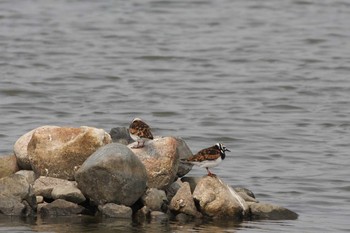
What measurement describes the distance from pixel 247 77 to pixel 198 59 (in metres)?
2.61

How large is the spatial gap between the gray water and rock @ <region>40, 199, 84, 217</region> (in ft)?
0.64

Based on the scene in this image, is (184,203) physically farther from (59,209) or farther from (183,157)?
(59,209)

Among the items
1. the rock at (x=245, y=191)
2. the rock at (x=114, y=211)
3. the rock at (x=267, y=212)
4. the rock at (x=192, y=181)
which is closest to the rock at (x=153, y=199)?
the rock at (x=114, y=211)

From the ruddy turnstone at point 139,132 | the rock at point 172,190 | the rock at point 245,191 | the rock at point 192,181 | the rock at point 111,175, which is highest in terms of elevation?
the ruddy turnstone at point 139,132

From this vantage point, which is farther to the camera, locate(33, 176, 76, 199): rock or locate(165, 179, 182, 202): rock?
locate(165, 179, 182, 202): rock

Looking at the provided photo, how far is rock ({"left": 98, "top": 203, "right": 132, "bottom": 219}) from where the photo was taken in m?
12.5

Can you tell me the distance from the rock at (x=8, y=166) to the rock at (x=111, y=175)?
1.03 m

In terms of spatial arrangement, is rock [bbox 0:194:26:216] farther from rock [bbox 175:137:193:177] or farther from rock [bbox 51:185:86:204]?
rock [bbox 175:137:193:177]

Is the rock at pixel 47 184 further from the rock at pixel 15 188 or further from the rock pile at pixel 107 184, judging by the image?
the rock at pixel 15 188

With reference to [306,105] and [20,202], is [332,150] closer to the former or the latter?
[306,105]

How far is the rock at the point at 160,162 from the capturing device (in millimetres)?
12852

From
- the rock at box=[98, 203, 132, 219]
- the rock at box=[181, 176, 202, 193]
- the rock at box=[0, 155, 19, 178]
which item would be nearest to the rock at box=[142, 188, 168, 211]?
the rock at box=[98, 203, 132, 219]

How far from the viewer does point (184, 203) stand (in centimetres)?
1262

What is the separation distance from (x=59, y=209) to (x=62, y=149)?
0.73 m
